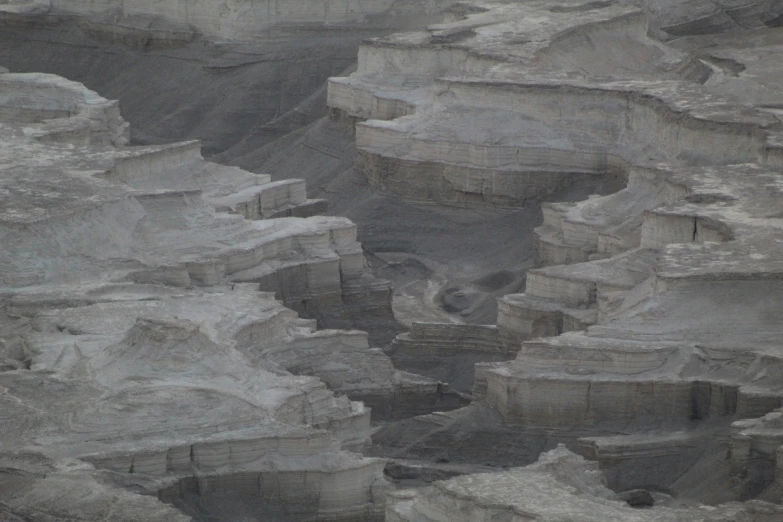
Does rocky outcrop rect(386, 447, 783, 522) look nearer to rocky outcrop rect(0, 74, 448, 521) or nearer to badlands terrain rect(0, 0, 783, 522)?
badlands terrain rect(0, 0, 783, 522)

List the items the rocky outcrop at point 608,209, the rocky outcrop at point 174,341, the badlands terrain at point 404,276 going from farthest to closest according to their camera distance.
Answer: the rocky outcrop at point 608,209
the badlands terrain at point 404,276
the rocky outcrop at point 174,341

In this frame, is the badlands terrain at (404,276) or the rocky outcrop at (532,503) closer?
the rocky outcrop at (532,503)

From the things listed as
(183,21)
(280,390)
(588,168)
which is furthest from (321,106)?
(280,390)

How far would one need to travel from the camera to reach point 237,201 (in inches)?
1101

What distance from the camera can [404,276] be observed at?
1134 inches

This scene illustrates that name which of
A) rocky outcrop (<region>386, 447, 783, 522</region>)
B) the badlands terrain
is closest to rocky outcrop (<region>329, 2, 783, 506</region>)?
the badlands terrain

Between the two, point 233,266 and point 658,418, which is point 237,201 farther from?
point 658,418

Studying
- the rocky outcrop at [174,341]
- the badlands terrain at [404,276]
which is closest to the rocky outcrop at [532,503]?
the badlands terrain at [404,276]

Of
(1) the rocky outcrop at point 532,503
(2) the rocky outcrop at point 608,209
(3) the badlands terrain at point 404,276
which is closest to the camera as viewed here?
(1) the rocky outcrop at point 532,503

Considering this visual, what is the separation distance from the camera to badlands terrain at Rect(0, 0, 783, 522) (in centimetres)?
1872

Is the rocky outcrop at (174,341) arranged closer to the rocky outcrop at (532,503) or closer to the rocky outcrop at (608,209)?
the rocky outcrop at (532,503)

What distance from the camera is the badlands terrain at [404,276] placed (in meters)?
18.7

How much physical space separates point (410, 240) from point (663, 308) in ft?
29.1

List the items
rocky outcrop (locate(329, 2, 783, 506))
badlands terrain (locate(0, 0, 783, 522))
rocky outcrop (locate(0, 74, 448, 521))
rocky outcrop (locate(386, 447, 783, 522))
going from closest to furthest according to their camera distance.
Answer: rocky outcrop (locate(386, 447, 783, 522)) → rocky outcrop (locate(0, 74, 448, 521)) → badlands terrain (locate(0, 0, 783, 522)) → rocky outcrop (locate(329, 2, 783, 506))
